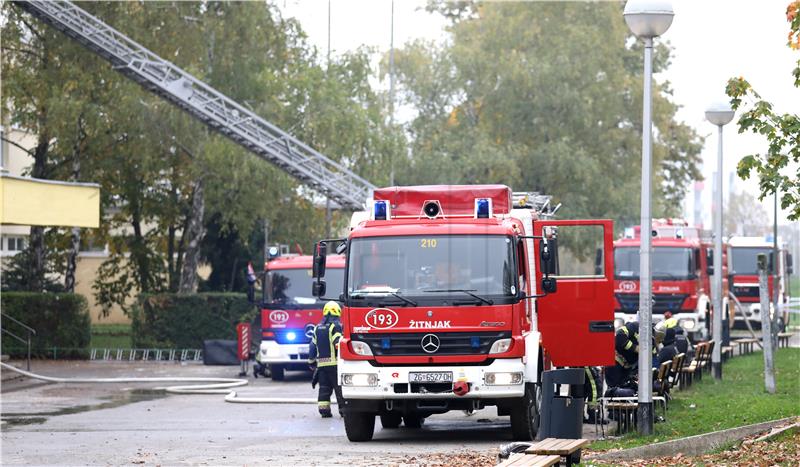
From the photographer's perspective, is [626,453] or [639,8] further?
[639,8]

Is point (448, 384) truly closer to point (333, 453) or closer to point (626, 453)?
point (333, 453)

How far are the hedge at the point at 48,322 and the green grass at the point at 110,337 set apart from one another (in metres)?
3.20

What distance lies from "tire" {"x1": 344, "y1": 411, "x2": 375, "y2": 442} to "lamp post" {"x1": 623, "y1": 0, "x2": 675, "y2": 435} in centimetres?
316

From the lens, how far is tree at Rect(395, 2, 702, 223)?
48.6m

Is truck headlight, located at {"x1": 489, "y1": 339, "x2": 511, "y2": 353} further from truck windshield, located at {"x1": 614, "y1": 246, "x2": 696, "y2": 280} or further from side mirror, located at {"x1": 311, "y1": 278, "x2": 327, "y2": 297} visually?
truck windshield, located at {"x1": 614, "y1": 246, "x2": 696, "y2": 280}

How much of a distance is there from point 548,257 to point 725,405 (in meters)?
4.75

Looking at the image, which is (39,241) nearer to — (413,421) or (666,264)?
(666,264)

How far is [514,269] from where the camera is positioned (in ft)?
50.2

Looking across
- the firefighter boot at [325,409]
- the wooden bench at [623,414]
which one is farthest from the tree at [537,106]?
the wooden bench at [623,414]

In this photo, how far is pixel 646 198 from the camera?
50.7ft

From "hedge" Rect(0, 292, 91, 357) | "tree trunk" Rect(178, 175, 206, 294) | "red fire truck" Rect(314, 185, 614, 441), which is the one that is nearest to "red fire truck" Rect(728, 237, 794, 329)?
"tree trunk" Rect(178, 175, 206, 294)

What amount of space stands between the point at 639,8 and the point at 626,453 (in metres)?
5.15

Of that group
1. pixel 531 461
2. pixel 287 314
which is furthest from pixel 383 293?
pixel 287 314

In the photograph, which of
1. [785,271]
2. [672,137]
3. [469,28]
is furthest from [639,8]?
[672,137]
